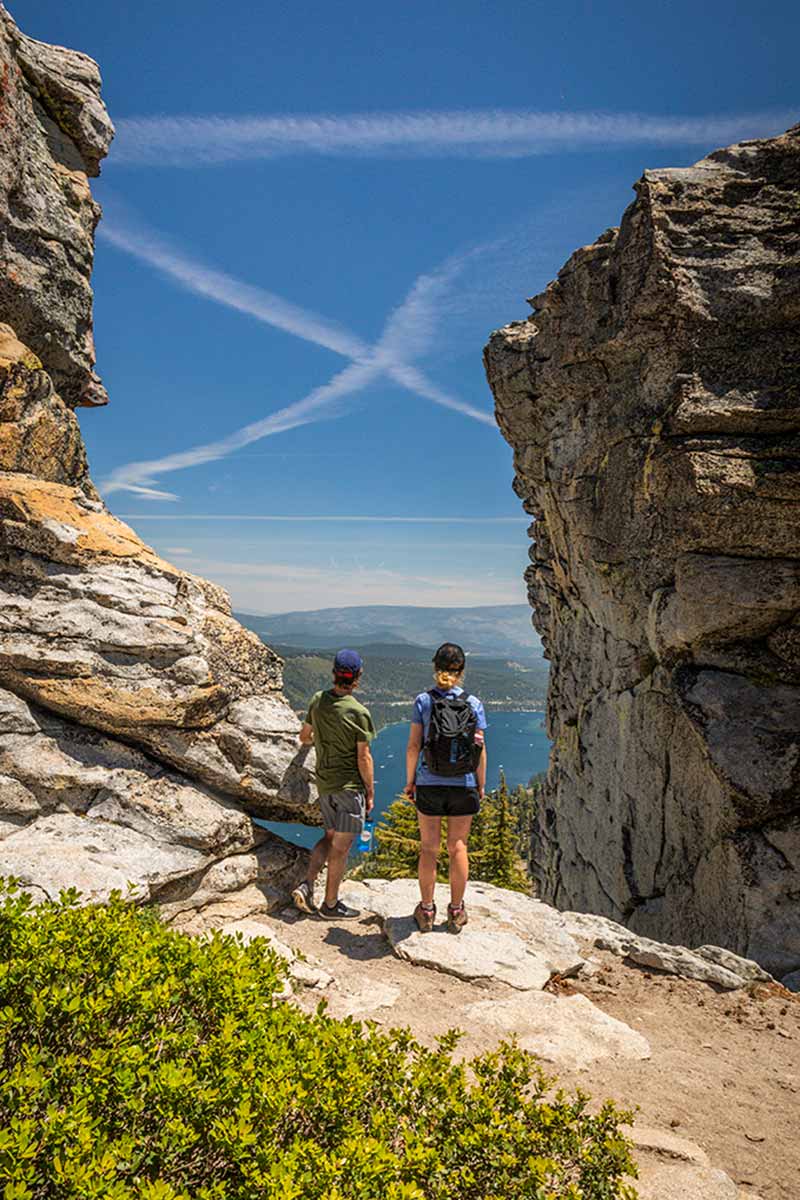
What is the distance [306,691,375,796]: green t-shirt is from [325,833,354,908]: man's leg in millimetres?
674

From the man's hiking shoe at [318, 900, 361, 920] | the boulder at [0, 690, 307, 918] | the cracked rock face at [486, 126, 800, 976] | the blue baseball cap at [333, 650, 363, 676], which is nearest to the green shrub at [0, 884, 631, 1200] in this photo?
the boulder at [0, 690, 307, 918]

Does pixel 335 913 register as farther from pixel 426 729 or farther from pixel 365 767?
pixel 426 729

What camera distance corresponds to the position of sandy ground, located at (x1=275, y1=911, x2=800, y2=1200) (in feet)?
17.3

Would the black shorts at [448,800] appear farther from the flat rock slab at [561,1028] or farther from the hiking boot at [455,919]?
the flat rock slab at [561,1028]

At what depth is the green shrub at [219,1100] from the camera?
9.79 ft

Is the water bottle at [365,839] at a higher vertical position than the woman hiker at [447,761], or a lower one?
lower

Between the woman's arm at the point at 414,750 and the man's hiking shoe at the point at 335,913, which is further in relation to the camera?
the man's hiking shoe at the point at 335,913

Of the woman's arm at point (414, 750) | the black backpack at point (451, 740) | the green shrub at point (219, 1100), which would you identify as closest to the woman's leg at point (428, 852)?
the woman's arm at point (414, 750)

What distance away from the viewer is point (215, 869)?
8672 millimetres

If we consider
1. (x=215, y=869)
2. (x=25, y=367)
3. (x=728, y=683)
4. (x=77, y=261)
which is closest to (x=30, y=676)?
(x=215, y=869)

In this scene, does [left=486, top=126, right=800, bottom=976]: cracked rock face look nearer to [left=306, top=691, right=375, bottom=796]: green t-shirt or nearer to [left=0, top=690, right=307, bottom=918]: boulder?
[left=306, top=691, right=375, bottom=796]: green t-shirt

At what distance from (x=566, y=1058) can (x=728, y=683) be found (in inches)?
467

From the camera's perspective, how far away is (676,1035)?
7215 mm

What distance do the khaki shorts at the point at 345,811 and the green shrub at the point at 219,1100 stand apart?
3.86 m
